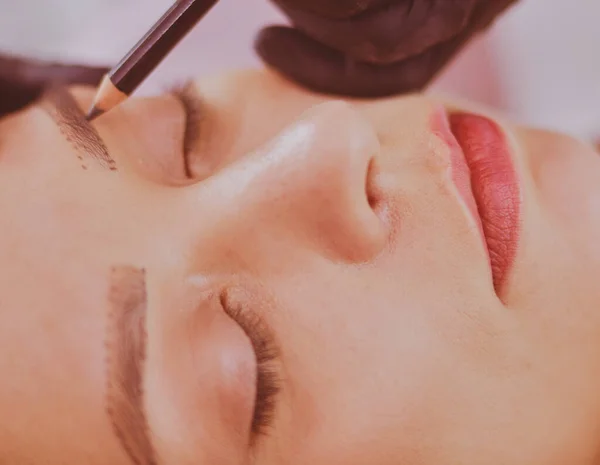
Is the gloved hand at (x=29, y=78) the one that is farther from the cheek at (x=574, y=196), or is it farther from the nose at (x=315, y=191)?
the cheek at (x=574, y=196)

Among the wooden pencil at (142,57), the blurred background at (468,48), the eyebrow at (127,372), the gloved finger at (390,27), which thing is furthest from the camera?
the blurred background at (468,48)

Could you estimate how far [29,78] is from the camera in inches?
32.3

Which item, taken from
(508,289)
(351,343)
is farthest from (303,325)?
(508,289)

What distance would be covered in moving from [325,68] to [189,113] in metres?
0.18

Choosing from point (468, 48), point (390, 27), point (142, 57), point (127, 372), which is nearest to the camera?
point (127, 372)

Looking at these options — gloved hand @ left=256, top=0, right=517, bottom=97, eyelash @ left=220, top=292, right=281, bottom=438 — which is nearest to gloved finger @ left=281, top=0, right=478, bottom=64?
gloved hand @ left=256, top=0, right=517, bottom=97

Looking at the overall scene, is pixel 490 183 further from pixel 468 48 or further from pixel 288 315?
pixel 468 48

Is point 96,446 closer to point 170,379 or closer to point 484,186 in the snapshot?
point 170,379

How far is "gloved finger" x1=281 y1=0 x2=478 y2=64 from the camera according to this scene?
30.7 inches

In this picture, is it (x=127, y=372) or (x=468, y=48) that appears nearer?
(x=127, y=372)

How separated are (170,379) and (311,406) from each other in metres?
0.13

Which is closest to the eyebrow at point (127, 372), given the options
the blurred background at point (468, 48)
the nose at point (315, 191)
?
the nose at point (315, 191)

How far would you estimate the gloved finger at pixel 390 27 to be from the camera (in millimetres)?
780

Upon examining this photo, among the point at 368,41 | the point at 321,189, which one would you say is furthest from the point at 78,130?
the point at 368,41
